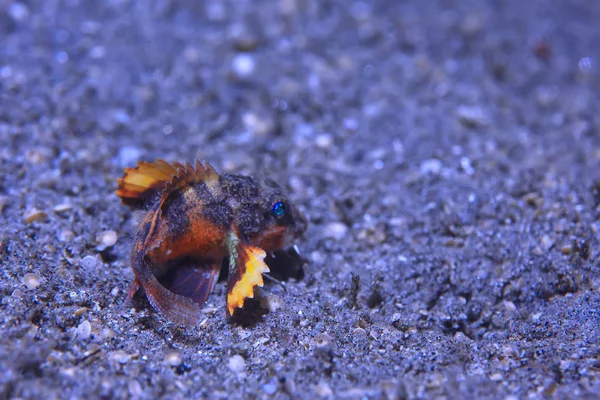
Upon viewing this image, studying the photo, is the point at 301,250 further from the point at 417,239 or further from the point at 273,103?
the point at 273,103

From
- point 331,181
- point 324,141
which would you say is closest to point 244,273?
point 331,181

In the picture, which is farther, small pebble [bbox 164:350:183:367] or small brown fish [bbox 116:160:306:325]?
small brown fish [bbox 116:160:306:325]

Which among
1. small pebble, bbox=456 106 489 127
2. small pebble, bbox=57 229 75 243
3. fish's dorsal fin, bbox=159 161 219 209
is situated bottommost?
small pebble, bbox=57 229 75 243

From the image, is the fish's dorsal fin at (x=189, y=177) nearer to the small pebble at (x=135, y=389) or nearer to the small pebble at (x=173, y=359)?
the small pebble at (x=173, y=359)

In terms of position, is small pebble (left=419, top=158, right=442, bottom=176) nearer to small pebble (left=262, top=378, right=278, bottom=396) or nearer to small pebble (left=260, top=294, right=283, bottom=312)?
small pebble (left=260, top=294, right=283, bottom=312)

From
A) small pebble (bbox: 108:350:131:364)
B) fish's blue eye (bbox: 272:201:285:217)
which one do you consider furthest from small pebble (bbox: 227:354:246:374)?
fish's blue eye (bbox: 272:201:285:217)

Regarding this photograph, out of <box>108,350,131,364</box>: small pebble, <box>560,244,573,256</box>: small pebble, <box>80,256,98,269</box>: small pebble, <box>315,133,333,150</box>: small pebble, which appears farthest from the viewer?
<box>315,133,333,150</box>: small pebble

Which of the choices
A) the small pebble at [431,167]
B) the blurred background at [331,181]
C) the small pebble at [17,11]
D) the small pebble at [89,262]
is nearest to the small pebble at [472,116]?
the blurred background at [331,181]
